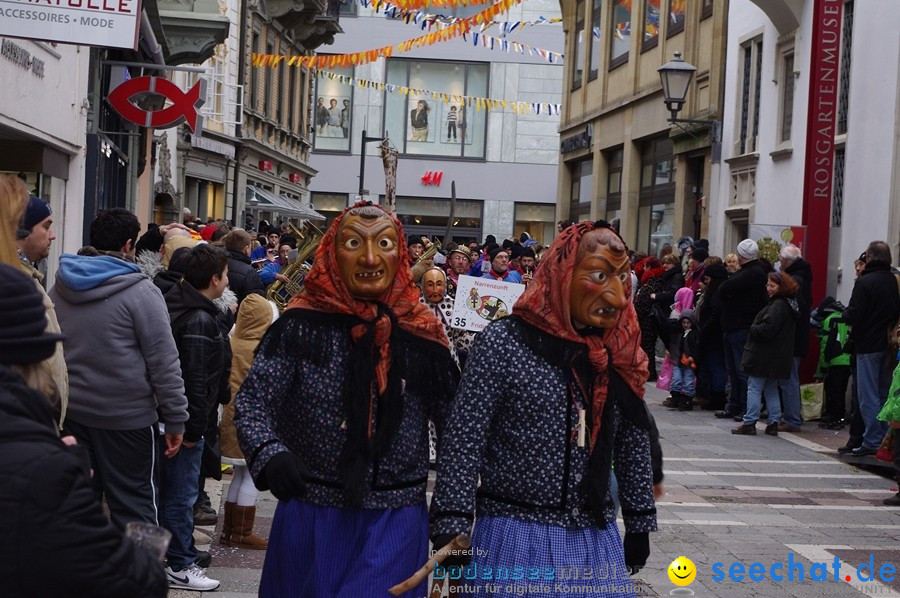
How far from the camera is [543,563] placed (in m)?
4.03

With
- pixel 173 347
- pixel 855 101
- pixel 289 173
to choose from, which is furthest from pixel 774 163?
pixel 289 173

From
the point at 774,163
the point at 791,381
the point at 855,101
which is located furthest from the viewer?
the point at 774,163

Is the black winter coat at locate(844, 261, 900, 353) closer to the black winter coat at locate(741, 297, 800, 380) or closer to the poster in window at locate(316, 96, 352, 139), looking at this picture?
the black winter coat at locate(741, 297, 800, 380)

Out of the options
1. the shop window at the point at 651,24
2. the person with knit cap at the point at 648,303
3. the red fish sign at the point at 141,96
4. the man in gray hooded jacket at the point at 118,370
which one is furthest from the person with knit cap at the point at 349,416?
the shop window at the point at 651,24

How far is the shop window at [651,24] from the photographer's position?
2669cm

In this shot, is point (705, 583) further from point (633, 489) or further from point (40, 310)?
point (40, 310)

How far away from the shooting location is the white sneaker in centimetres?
666

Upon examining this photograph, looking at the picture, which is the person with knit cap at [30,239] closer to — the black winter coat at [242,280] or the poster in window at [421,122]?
the black winter coat at [242,280]

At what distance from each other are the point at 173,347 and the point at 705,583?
10.8 ft

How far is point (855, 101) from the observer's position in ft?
52.1

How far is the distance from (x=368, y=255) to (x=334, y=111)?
154 ft

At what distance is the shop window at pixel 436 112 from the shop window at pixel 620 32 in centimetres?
2072

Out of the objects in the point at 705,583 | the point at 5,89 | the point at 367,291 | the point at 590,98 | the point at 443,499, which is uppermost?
the point at 590,98

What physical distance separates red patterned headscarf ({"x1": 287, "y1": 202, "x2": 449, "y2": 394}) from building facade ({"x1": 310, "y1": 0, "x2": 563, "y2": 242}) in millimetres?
45898
